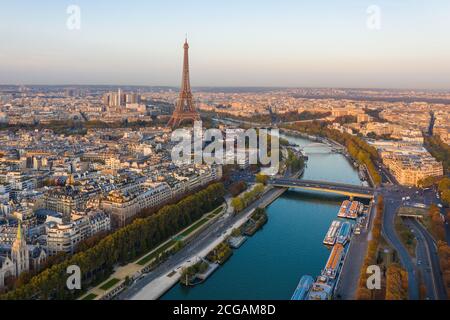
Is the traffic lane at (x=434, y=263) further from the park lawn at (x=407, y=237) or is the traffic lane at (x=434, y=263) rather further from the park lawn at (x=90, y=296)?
the park lawn at (x=90, y=296)

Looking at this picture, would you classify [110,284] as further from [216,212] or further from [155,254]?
[216,212]

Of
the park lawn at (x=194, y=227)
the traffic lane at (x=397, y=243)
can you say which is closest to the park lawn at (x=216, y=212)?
the park lawn at (x=194, y=227)

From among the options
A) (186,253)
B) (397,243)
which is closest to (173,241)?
(186,253)

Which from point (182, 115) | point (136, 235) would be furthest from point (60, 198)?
point (182, 115)

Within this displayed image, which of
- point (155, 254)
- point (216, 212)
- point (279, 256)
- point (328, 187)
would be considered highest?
point (328, 187)

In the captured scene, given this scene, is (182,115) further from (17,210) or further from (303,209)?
(17,210)

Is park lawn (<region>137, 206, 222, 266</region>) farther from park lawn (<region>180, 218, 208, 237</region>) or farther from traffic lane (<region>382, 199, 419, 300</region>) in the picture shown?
traffic lane (<region>382, 199, 419, 300</region>)

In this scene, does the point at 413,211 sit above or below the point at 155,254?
above
